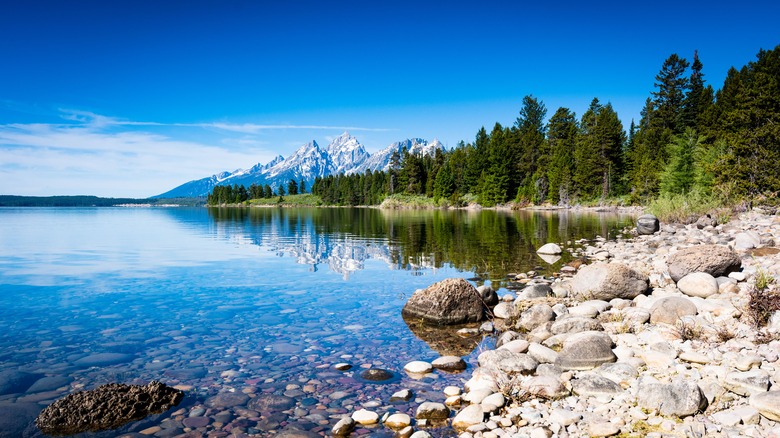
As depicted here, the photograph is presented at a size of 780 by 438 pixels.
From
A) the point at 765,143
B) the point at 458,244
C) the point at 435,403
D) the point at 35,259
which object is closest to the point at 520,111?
the point at 765,143

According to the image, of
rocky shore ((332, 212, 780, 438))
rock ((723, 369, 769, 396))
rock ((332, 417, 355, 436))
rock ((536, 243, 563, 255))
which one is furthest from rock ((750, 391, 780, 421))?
rock ((536, 243, 563, 255))

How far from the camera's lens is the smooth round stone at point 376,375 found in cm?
815

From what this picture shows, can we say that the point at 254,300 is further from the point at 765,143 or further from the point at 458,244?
the point at 765,143

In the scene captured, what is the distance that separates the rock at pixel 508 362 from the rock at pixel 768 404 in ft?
10.6

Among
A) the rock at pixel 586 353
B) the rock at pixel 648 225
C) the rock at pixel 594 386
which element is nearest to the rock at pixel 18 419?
the rock at pixel 594 386

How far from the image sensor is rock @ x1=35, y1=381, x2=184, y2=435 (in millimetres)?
6246

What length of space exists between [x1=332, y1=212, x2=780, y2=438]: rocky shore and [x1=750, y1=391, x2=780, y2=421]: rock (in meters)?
0.01

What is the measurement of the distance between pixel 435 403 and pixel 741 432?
149 inches

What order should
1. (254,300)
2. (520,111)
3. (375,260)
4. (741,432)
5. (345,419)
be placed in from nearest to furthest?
(741,432)
(345,419)
(254,300)
(375,260)
(520,111)

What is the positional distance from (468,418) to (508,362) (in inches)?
86.6

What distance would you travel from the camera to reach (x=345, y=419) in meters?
6.46

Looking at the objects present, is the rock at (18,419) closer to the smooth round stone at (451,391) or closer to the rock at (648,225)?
the smooth round stone at (451,391)

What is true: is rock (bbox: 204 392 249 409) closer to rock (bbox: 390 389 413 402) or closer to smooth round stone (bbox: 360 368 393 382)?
smooth round stone (bbox: 360 368 393 382)

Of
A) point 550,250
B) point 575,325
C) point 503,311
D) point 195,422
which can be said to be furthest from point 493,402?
point 550,250
